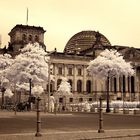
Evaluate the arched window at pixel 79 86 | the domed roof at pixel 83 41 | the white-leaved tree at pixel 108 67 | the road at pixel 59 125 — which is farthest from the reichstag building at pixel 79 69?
the road at pixel 59 125

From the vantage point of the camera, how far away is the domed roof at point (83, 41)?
127 m

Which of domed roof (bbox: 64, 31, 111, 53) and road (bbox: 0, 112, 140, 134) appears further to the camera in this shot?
domed roof (bbox: 64, 31, 111, 53)

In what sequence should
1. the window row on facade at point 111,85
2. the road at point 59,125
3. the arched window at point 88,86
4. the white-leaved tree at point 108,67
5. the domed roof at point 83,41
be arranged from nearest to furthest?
1. the road at point 59,125
2. the white-leaved tree at point 108,67
3. the window row on facade at point 111,85
4. the arched window at point 88,86
5. the domed roof at point 83,41

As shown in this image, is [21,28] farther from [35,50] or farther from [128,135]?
[128,135]

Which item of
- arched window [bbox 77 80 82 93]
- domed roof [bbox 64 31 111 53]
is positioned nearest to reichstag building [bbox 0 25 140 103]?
arched window [bbox 77 80 82 93]

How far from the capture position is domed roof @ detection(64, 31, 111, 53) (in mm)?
126719

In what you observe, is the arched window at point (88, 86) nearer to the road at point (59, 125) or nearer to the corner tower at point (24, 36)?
the corner tower at point (24, 36)

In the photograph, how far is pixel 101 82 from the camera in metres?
108

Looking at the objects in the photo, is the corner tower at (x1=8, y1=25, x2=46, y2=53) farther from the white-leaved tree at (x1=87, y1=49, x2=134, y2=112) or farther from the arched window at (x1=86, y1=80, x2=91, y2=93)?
the white-leaved tree at (x1=87, y1=49, x2=134, y2=112)

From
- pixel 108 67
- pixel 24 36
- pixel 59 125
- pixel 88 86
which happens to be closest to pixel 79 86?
pixel 88 86

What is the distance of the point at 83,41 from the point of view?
421 ft

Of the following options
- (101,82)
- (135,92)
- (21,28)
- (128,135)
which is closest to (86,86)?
(101,82)

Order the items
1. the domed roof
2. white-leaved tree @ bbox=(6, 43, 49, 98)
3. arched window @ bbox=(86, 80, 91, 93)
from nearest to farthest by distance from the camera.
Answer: white-leaved tree @ bbox=(6, 43, 49, 98) → arched window @ bbox=(86, 80, 91, 93) → the domed roof

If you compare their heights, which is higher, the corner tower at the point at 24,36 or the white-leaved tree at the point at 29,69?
the corner tower at the point at 24,36
